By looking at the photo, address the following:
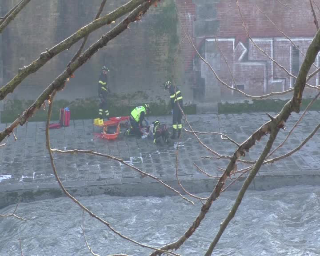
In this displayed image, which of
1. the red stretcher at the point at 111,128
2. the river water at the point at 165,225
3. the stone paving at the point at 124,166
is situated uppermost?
the red stretcher at the point at 111,128

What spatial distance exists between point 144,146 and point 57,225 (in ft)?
12.3

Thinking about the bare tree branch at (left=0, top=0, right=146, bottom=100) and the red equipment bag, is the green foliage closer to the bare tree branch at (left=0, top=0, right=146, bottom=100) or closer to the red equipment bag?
the red equipment bag

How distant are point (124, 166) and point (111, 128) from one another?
237 cm

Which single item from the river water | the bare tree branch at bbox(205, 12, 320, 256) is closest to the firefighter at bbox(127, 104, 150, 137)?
the river water

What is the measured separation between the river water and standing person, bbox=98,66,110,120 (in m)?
3.99

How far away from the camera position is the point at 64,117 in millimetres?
14688

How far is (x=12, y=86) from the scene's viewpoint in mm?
2443

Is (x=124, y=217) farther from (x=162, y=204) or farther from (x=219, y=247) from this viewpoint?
(x=219, y=247)

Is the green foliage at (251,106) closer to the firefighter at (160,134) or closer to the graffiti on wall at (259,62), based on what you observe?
the graffiti on wall at (259,62)

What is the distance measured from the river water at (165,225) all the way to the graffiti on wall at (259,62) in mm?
5076

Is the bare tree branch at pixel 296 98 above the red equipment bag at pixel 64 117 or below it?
above

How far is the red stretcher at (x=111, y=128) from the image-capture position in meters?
13.7

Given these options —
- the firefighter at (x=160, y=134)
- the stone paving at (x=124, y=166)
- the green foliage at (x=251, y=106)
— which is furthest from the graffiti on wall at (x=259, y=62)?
the firefighter at (x=160, y=134)

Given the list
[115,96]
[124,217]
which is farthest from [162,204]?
[115,96]
